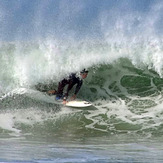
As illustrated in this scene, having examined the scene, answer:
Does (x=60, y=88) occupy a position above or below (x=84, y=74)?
below

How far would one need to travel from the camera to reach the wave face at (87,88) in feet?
36.2

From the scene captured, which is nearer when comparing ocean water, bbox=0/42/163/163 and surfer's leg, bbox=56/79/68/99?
ocean water, bbox=0/42/163/163

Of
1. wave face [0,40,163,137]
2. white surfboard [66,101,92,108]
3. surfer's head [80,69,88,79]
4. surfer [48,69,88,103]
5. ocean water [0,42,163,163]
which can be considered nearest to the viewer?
ocean water [0,42,163,163]

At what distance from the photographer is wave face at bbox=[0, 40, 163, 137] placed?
36.2 ft

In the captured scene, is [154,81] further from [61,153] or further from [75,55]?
[61,153]

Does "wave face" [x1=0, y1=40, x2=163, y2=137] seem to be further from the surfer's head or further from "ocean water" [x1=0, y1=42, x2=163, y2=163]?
the surfer's head

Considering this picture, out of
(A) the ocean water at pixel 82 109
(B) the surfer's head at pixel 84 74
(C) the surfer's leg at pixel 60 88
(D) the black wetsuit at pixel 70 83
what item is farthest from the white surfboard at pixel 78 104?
(B) the surfer's head at pixel 84 74

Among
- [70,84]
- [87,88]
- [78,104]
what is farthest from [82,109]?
[87,88]

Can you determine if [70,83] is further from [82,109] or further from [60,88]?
[82,109]

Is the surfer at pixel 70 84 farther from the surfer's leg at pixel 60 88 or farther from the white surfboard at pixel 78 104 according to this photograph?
the white surfboard at pixel 78 104

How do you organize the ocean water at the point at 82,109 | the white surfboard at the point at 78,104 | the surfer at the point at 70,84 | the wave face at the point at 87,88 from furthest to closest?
1. the surfer at the point at 70,84
2. the white surfboard at the point at 78,104
3. the wave face at the point at 87,88
4. the ocean water at the point at 82,109

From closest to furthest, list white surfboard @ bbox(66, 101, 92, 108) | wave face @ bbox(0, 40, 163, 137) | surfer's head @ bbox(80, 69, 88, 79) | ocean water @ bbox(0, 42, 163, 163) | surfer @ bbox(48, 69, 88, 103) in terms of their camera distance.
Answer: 1. ocean water @ bbox(0, 42, 163, 163)
2. wave face @ bbox(0, 40, 163, 137)
3. white surfboard @ bbox(66, 101, 92, 108)
4. surfer @ bbox(48, 69, 88, 103)
5. surfer's head @ bbox(80, 69, 88, 79)

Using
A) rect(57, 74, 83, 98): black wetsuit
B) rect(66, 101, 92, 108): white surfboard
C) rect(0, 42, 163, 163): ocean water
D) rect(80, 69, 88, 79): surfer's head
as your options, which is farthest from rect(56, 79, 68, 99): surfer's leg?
rect(80, 69, 88, 79): surfer's head

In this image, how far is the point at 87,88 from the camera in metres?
13.3
